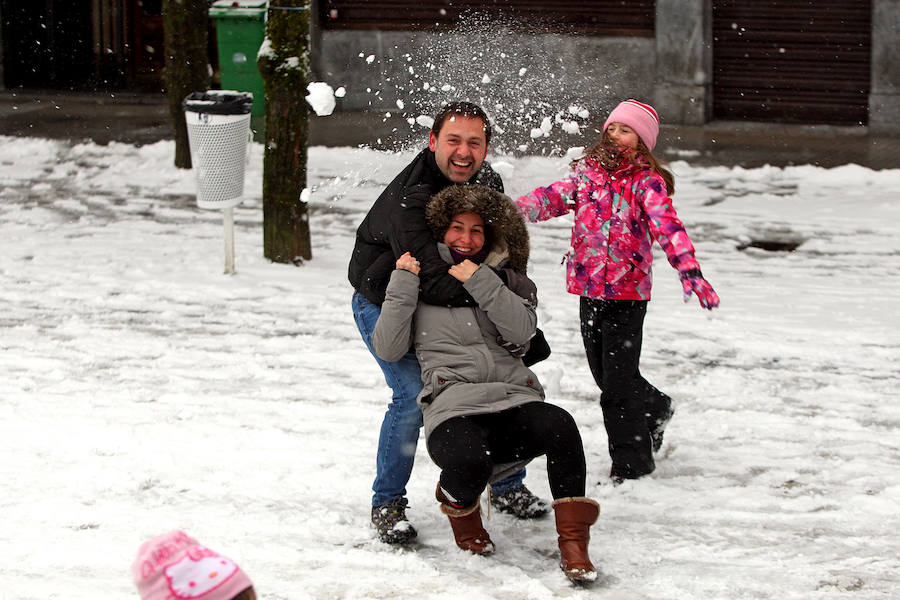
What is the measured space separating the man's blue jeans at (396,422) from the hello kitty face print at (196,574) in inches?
72.7

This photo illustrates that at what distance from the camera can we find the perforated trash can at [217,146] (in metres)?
7.45

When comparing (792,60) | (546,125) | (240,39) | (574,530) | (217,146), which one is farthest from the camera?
(792,60)

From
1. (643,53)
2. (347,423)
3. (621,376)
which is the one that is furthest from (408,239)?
(643,53)

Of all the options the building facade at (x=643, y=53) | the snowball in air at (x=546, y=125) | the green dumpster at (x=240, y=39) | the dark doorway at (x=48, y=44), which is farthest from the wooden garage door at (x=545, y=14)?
the dark doorway at (x=48, y=44)

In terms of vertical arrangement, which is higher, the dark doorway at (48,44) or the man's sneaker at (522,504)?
the dark doorway at (48,44)

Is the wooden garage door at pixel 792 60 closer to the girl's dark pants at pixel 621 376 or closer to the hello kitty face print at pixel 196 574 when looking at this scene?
the girl's dark pants at pixel 621 376

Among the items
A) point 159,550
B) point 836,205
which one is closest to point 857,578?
point 159,550

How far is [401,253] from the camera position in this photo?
378 cm

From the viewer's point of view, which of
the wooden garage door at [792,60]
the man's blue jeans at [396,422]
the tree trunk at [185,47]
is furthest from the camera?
the wooden garage door at [792,60]

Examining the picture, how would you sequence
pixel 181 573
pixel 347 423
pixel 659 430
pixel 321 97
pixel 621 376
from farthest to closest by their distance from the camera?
pixel 321 97 < pixel 347 423 < pixel 659 430 < pixel 621 376 < pixel 181 573

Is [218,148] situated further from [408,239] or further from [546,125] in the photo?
[546,125]

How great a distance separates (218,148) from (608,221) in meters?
3.88

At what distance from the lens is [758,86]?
15375 mm

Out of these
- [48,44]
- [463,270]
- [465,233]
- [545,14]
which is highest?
[545,14]
